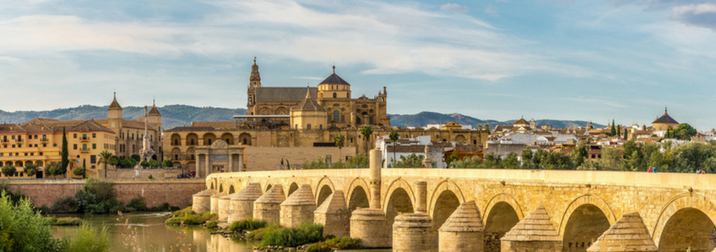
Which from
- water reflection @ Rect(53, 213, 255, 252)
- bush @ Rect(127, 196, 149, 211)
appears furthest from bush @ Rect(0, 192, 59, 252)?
bush @ Rect(127, 196, 149, 211)

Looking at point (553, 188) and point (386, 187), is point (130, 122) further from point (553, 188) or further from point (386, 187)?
point (553, 188)

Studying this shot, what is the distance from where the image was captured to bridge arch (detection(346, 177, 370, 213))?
3322 centimetres

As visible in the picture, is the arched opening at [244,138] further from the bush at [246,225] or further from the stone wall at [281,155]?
the bush at [246,225]

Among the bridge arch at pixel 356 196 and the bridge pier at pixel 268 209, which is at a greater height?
the bridge arch at pixel 356 196

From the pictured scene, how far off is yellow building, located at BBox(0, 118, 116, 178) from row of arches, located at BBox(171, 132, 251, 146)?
765 inches

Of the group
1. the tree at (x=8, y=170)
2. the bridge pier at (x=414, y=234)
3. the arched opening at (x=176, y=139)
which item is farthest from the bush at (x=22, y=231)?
the arched opening at (x=176, y=139)

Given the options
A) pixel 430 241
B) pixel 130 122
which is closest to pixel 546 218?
pixel 430 241

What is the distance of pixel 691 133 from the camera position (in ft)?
407

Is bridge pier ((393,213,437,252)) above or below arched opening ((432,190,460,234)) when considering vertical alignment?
below

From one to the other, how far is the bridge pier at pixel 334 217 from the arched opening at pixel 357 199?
28 centimetres

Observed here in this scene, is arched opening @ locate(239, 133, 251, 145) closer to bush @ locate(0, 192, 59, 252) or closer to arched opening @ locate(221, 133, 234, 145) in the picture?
arched opening @ locate(221, 133, 234, 145)

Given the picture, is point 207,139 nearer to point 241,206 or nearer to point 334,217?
point 241,206

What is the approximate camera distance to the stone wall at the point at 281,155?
291ft

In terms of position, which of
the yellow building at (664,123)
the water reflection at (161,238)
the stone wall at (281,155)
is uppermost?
the yellow building at (664,123)
